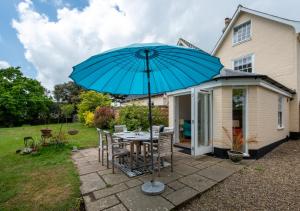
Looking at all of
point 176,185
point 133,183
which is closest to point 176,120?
point 176,185

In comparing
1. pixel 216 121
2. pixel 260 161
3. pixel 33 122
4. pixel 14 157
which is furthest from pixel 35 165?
pixel 33 122

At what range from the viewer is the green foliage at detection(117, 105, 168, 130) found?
33.7 ft

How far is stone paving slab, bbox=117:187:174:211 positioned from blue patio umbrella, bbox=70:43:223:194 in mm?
158

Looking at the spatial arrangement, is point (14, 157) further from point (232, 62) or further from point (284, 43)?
point (284, 43)

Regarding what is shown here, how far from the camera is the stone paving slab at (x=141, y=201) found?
2.88 metres

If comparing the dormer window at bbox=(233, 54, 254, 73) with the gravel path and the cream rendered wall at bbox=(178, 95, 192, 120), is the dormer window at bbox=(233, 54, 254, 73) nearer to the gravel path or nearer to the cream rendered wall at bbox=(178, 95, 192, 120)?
the cream rendered wall at bbox=(178, 95, 192, 120)

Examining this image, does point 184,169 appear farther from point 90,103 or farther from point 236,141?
point 90,103

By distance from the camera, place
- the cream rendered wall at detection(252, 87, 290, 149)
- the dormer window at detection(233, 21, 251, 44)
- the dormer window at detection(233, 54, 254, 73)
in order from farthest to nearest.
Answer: the dormer window at detection(233, 21, 251, 44) → the dormer window at detection(233, 54, 254, 73) → the cream rendered wall at detection(252, 87, 290, 149)

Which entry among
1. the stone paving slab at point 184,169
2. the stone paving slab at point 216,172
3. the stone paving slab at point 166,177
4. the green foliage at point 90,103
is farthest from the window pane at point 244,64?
the green foliage at point 90,103

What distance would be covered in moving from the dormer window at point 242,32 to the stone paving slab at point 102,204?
13.0 metres

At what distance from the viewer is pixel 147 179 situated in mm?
4098

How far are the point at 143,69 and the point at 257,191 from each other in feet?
11.7

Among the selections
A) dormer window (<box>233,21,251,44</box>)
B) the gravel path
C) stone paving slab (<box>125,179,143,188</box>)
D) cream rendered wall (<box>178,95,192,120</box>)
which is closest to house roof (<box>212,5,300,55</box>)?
dormer window (<box>233,21,251,44</box>)

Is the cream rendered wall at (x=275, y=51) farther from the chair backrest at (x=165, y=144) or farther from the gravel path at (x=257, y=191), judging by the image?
the chair backrest at (x=165, y=144)
